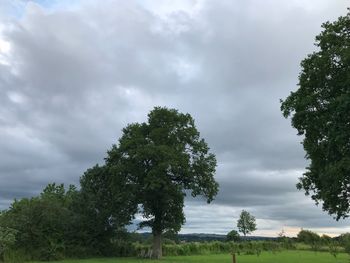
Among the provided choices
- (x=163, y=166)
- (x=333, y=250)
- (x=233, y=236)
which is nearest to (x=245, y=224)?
(x=233, y=236)

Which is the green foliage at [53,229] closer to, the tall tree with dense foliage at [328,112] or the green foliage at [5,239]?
the green foliage at [5,239]

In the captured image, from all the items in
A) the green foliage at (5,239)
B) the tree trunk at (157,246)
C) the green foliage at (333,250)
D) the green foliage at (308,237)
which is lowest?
the green foliage at (5,239)

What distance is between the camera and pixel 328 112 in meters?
32.3

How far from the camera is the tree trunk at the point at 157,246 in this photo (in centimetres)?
5428

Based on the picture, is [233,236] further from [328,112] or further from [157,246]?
[328,112]

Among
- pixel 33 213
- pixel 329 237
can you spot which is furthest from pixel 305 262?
pixel 329 237

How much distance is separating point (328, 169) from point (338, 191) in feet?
10.6

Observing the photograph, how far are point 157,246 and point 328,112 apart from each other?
1137 inches

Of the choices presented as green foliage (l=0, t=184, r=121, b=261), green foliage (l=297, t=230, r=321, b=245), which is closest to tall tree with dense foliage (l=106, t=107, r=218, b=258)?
green foliage (l=0, t=184, r=121, b=261)

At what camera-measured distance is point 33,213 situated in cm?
4934

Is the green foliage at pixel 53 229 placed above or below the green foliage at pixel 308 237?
below

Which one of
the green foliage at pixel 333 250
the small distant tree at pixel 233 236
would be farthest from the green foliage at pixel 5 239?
the small distant tree at pixel 233 236

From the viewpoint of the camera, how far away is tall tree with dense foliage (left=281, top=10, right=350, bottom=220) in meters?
30.1

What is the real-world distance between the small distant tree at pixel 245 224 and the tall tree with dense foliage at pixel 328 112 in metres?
81.0
